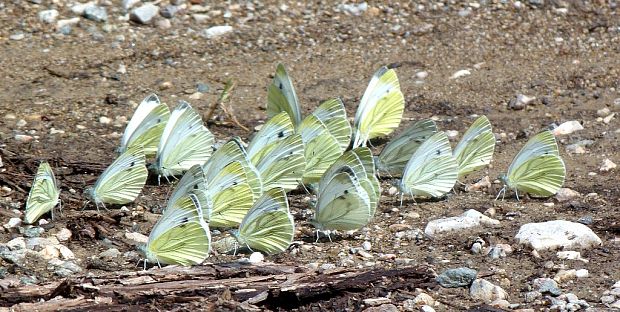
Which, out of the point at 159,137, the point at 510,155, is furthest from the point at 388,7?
the point at 159,137

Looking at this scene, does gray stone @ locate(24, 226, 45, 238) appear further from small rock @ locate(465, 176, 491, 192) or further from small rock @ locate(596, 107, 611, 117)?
small rock @ locate(596, 107, 611, 117)

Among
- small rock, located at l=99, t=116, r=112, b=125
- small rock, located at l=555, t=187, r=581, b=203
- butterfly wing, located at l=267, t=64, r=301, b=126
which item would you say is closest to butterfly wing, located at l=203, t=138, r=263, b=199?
butterfly wing, located at l=267, t=64, r=301, b=126

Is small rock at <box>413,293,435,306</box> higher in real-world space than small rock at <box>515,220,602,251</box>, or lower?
higher

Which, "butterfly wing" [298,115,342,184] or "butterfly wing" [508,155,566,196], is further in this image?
"butterfly wing" [298,115,342,184]

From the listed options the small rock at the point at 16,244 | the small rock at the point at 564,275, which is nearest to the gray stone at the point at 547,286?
the small rock at the point at 564,275

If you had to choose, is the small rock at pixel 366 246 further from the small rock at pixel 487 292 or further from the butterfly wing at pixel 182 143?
the butterfly wing at pixel 182 143

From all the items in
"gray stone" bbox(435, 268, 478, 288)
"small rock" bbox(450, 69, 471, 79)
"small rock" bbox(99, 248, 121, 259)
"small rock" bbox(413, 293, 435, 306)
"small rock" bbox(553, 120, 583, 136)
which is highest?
"small rock" bbox(413, 293, 435, 306)
